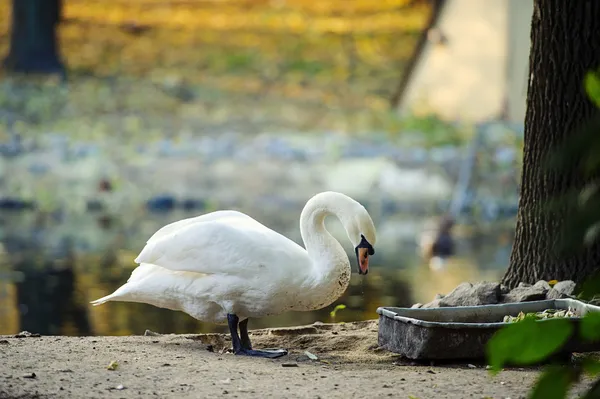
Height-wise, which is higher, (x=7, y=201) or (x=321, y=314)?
(x=7, y=201)

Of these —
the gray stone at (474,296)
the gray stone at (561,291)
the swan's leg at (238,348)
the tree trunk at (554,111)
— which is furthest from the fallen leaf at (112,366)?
the tree trunk at (554,111)

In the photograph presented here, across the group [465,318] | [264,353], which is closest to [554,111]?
[465,318]

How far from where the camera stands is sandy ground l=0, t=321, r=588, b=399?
382cm

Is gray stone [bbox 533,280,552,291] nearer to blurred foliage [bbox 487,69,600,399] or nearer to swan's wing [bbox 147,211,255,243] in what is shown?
swan's wing [bbox 147,211,255,243]

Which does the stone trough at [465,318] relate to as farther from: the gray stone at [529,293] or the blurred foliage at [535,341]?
the blurred foliage at [535,341]

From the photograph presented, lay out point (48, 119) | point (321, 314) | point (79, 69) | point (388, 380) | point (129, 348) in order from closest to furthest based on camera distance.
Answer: point (388, 380), point (129, 348), point (321, 314), point (48, 119), point (79, 69)

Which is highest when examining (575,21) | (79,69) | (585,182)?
(79,69)

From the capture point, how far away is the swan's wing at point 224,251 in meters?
4.73

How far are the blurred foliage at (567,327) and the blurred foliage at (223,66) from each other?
50.9ft

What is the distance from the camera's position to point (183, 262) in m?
4.83

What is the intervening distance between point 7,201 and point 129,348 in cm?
1096

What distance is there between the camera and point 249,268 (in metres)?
4.72

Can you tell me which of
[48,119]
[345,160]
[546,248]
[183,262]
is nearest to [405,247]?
[345,160]

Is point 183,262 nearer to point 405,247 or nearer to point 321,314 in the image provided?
point 321,314
